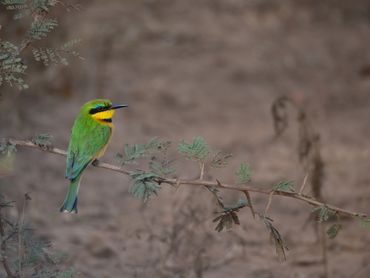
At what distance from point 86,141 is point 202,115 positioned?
3873 millimetres

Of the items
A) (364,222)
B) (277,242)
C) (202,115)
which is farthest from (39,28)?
(202,115)

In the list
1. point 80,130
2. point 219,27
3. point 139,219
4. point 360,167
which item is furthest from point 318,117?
point 80,130

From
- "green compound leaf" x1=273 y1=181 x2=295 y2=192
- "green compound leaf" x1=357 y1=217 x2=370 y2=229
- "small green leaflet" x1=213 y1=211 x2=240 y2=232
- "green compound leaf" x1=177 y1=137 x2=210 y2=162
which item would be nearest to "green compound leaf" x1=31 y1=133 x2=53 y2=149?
"green compound leaf" x1=177 y1=137 x2=210 y2=162

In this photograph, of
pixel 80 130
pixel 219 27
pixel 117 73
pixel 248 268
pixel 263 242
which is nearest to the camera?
pixel 80 130

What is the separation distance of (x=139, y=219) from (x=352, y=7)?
15.3 feet

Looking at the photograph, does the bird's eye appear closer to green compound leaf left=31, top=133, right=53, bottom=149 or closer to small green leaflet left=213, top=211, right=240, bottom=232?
green compound leaf left=31, top=133, right=53, bottom=149

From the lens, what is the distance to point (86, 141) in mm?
3791

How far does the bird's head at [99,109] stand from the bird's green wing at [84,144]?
4 centimetres

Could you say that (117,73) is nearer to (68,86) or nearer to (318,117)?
(68,86)

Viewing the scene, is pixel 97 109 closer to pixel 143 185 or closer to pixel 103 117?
pixel 103 117

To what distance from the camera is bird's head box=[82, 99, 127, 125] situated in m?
3.91

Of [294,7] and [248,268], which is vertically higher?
[294,7]

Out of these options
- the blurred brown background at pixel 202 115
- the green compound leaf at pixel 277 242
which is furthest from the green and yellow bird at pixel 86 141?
the green compound leaf at pixel 277 242

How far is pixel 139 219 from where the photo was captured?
5.58 m
